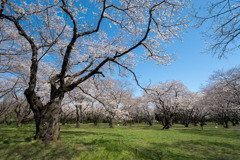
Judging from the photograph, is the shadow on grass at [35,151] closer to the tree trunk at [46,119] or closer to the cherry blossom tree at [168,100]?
the tree trunk at [46,119]

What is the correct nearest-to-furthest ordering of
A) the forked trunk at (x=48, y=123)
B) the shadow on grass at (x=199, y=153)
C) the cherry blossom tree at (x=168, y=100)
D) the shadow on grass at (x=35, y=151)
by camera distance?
the shadow on grass at (x=35, y=151), the forked trunk at (x=48, y=123), the shadow on grass at (x=199, y=153), the cherry blossom tree at (x=168, y=100)

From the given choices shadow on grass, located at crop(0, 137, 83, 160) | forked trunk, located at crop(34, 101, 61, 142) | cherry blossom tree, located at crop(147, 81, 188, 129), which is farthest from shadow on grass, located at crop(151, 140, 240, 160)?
cherry blossom tree, located at crop(147, 81, 188, 129)

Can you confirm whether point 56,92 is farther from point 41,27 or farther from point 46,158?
point 41,27

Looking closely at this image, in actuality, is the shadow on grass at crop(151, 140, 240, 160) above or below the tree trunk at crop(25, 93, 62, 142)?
below

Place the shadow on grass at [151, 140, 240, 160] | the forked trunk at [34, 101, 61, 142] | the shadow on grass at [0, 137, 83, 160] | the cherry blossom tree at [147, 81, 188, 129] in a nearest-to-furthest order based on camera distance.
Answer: the shadow on grass at [0, 137, 83, 160] < the forked trunk at [34, 101, 61, 142] < the shadow on grass at [151, 140, 240, 160] < the cherry blossom tree at [147, 81, 188, 129]

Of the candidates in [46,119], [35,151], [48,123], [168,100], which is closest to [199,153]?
[35,151]

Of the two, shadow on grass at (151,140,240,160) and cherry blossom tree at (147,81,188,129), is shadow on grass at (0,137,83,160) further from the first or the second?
cherry blossom tree at (147,81,188,129)

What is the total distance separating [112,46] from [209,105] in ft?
109

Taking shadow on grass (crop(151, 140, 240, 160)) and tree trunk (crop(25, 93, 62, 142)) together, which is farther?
shadow on grass (crop(151, 140, 240, 160))

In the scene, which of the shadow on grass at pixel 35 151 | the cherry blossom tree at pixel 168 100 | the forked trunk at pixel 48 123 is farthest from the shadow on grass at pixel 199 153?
the cherry blossom tree at pixel 168 100

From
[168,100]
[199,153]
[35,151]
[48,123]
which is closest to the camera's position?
[35,151]

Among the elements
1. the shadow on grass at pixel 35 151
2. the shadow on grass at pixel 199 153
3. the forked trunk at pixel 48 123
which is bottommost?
the shadow on grass at pixel 199 153

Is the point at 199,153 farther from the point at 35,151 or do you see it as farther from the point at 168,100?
the point at 168,100

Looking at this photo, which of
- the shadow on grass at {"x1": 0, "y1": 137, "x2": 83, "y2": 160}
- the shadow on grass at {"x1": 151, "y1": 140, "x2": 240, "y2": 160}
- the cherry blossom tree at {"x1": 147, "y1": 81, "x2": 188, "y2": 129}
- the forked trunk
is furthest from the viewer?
the cherry blossom tree at {"x1": 147, "y1": 81, "x2": 188, "y2": 129}
